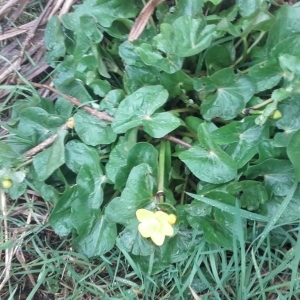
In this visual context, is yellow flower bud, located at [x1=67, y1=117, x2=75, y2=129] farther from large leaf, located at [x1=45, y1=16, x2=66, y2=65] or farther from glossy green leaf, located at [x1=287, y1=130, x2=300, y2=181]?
glossy green leaf, located at [x1=287, y1=130, x2=300, y2=181]

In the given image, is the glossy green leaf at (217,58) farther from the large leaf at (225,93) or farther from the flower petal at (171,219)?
the flower petal at (171,219)

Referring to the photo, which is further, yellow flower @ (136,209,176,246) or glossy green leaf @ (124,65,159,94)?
glossy green leaf @ (124,65,159,94)

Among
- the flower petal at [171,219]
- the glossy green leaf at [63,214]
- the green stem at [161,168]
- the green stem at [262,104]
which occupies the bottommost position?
the glossy green leaf at [63,214]

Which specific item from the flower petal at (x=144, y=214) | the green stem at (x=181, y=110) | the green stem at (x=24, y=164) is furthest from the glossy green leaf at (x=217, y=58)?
the green stem at (x=24, y=164)

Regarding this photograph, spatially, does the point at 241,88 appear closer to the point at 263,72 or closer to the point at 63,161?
the point at 263,72

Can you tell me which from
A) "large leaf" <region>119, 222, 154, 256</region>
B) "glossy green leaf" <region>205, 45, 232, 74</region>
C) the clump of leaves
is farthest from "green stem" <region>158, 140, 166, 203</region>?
"glossy green leaf" <region>205, 45, 232, 74</region>

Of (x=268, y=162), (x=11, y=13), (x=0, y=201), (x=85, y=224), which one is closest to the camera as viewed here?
(x=268, y=162)

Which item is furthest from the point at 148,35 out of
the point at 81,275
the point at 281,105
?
the point at 81,275
